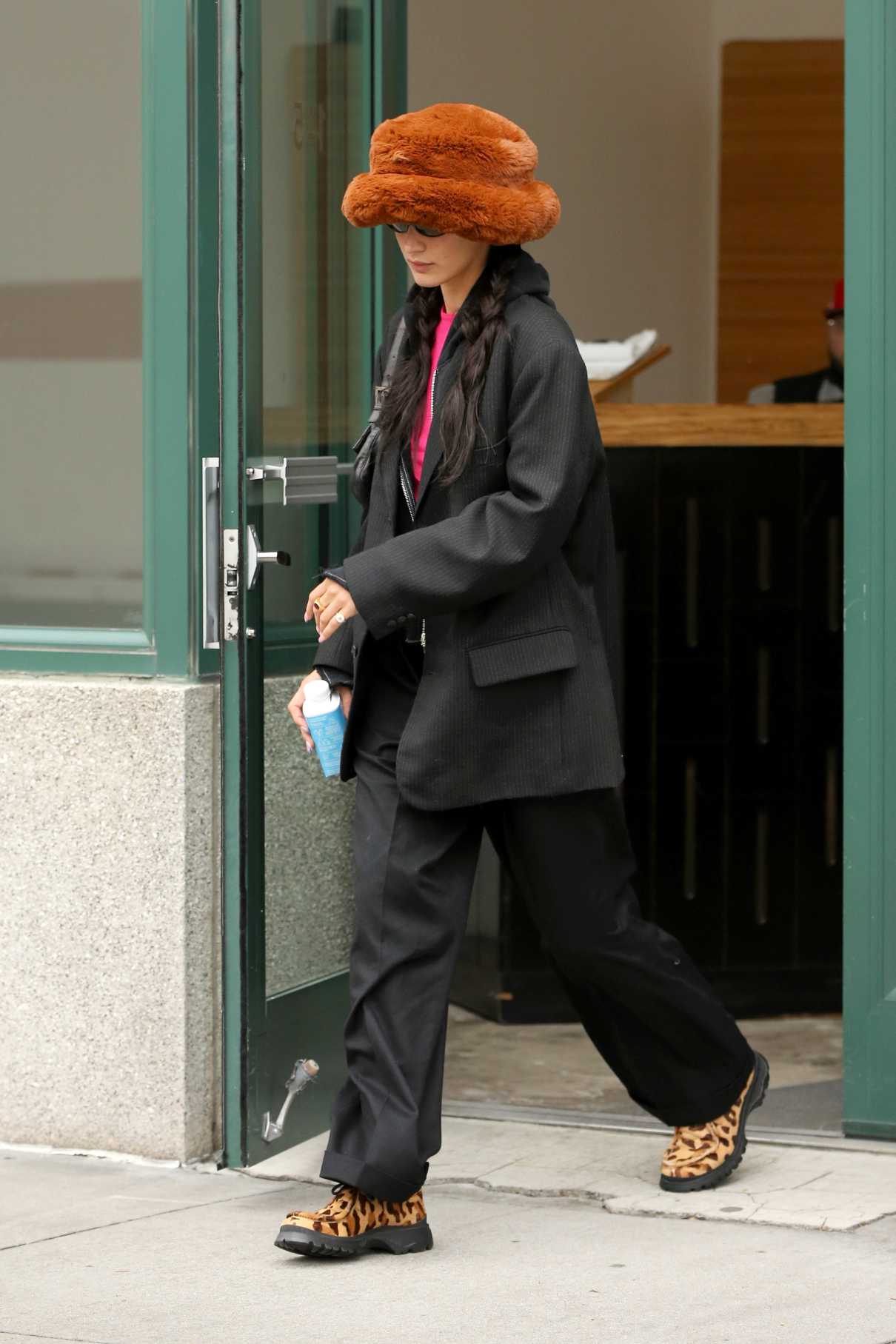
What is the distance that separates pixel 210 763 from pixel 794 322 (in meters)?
6.35

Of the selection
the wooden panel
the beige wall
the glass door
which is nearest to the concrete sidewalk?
the glass door

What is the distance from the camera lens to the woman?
3.49 m

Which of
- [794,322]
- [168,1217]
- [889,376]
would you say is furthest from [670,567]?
[794,322]

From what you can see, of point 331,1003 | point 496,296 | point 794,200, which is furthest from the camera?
point 794,200

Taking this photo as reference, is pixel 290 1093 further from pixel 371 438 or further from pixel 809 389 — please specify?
pixel 809 389

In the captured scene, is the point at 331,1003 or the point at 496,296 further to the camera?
the point at 331,1003

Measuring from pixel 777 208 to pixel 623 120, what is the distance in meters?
1.09

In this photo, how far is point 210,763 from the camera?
4191mm

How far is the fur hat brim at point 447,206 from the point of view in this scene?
349 cm

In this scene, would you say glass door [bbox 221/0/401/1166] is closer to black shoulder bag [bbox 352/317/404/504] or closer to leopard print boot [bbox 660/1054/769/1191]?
black shoulder bag [bbox 352/317/404/504]

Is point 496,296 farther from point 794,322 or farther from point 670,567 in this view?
point 794,322

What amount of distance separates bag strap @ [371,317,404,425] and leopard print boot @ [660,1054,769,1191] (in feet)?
4.60

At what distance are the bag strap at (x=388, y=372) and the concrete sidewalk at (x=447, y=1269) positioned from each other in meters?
1.42

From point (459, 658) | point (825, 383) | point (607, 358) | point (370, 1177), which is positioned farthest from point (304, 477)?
point (825, 383)
